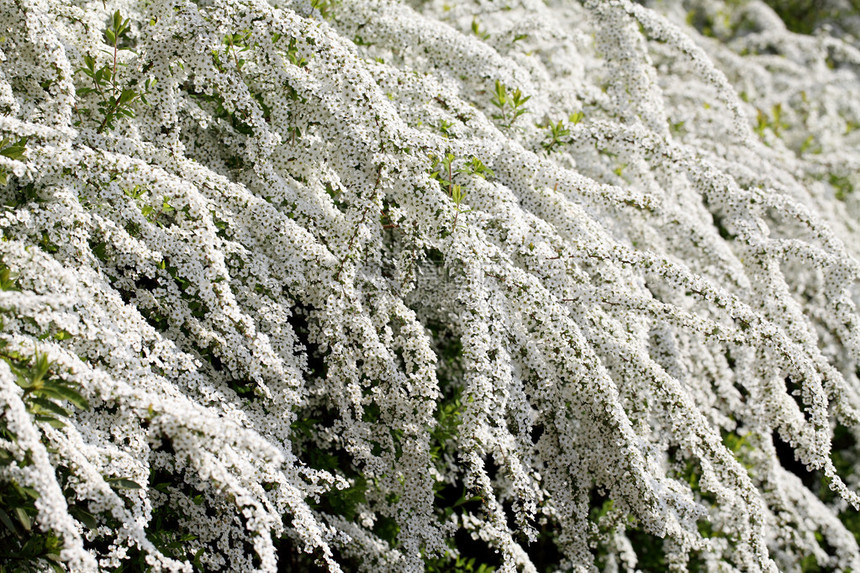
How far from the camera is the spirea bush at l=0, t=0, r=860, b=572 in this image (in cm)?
233

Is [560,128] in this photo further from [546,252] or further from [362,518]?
[362,518]

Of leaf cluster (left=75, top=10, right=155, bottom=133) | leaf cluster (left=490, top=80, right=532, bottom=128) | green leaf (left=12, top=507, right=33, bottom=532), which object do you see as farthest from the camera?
leaf cluster (left=490, top=80, right=532, bottom=128)

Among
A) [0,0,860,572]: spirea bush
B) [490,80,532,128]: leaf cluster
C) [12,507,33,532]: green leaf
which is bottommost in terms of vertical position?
[12,507,33,532]: green leaf

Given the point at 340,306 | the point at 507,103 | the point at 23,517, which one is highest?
the point at 507,103

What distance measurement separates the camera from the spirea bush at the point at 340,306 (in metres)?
2.33

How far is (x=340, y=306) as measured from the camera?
2980mm

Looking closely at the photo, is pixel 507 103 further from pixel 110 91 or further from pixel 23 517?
pixel 23 517

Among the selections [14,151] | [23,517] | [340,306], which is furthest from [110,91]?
[23,517]

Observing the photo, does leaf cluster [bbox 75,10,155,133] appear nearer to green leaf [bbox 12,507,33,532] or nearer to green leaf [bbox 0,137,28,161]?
green leaf [bbox 0,137,28,161]

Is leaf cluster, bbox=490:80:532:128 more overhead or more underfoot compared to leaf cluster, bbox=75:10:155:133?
more overhead

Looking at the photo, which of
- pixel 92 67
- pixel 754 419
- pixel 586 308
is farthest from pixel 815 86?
pixel 92 67

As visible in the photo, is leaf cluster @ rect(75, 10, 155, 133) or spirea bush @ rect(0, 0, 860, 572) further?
leaf cluster @ rect(75, 10, 155, 133)

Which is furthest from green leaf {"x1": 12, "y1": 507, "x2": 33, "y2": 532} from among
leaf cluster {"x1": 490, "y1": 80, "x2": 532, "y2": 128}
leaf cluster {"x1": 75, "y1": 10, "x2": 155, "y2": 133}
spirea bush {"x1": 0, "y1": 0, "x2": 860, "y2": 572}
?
leaf cluster {"x1": 490, "y1": 80, "x2": 532, "y2": 128}

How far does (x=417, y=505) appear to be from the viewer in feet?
10.4
